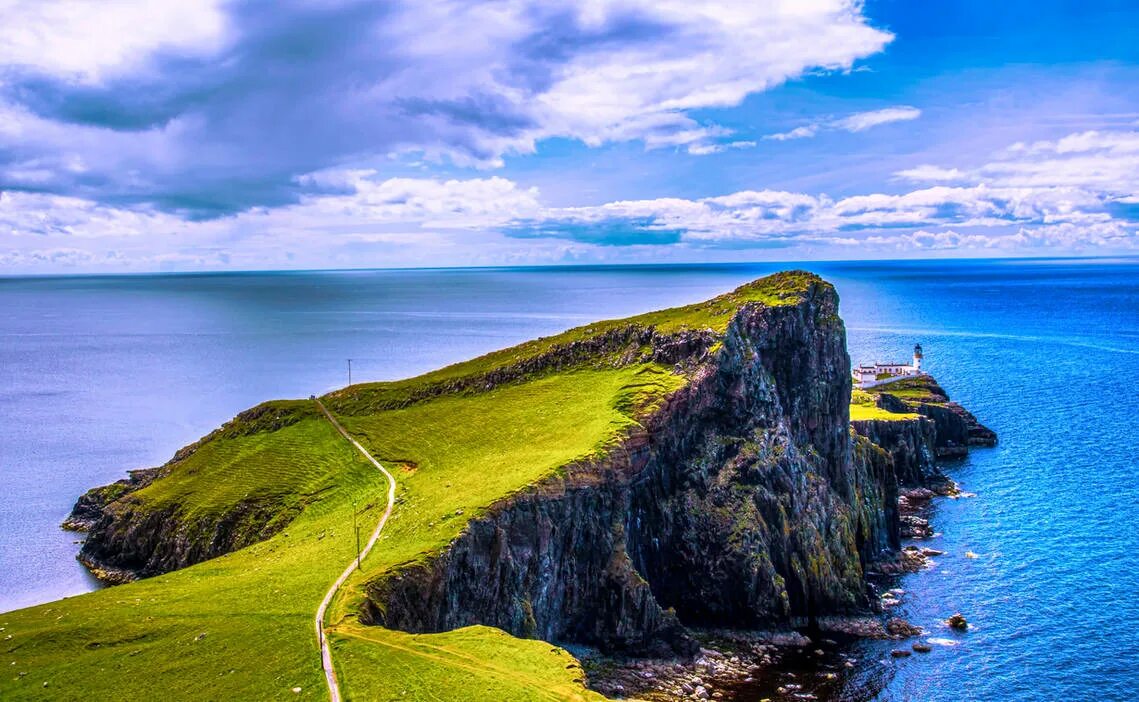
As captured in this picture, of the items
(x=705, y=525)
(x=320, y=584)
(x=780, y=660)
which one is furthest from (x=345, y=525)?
(x=780, y=660)

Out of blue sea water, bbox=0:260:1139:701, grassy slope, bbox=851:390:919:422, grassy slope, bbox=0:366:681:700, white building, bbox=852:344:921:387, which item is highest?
grassy slope, bbox=0:366:681:700

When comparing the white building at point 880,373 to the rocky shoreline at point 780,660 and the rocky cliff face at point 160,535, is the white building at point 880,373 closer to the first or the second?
the rocky shoreline at point 780,660

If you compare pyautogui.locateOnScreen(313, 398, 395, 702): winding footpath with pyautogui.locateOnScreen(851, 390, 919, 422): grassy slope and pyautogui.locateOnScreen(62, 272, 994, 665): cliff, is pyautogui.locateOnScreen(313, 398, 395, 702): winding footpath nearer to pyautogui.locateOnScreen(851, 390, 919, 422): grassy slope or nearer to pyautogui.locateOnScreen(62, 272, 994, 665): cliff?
pyautogui.locateOnScreen(62, 272, 994, 665): cliff

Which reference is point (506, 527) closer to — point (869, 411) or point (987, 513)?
point (987, 513)

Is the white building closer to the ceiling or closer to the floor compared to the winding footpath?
closer to the floor

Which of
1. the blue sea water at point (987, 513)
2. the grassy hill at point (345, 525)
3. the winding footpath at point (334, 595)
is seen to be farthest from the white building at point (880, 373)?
the winding footpath at point (334, 595)

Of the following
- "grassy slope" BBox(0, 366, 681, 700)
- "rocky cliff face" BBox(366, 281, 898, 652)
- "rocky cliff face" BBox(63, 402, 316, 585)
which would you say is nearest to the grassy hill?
"grassy slope" BBox(0, 366, 681, 700)
